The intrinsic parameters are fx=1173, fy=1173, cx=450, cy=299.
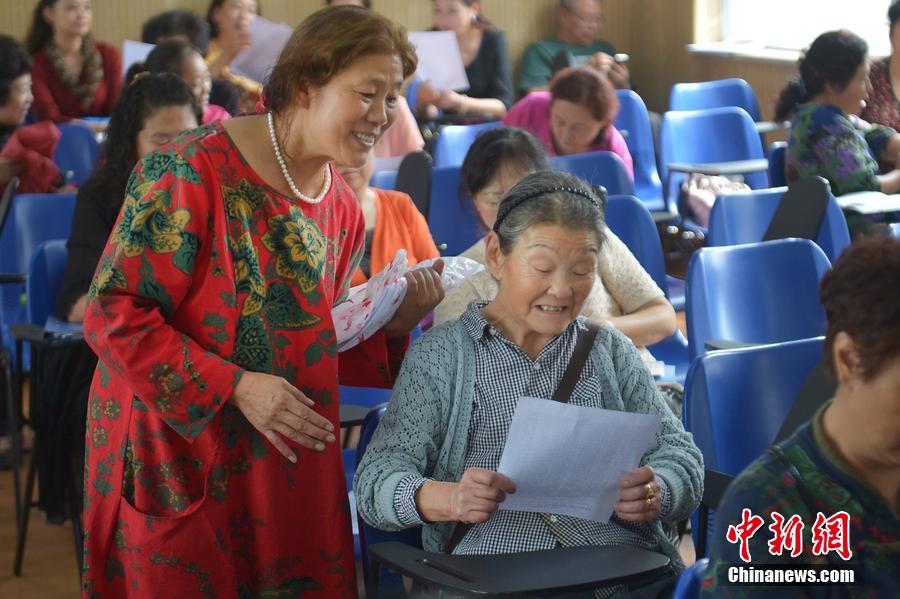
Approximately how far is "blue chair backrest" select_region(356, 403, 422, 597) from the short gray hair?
1.16ft

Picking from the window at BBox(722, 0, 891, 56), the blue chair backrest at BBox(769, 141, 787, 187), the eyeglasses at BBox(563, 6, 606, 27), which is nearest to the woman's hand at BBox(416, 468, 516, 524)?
the blue chair backrest at BBox(769, 141, 787, 187)

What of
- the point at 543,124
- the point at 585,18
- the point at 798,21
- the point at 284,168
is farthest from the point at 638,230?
the point at 585,18

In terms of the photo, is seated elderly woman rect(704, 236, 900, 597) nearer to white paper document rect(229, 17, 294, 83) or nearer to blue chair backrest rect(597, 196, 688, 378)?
blue chair backrest rect(597, 196, 688, 378)

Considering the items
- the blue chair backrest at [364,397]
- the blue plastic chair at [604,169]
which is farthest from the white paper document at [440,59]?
the blue chair backrest at [364,397]

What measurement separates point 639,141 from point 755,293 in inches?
129

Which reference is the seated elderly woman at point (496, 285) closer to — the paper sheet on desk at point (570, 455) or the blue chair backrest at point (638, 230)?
the blue chair backrest at point (638, 230)

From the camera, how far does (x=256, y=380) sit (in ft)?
5.25

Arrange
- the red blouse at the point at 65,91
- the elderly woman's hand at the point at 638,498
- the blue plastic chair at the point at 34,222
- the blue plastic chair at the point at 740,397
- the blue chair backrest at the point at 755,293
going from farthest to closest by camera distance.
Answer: the red blouse at the point at 65,91, the blue plastic chair at the point at 34,222, the blue chair backrest at the point at 755,293, the blue plastic chair at the point at 740,397, the elderly woman's hand at the point at 638,498

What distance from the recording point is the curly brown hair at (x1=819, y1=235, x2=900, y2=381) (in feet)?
4.25

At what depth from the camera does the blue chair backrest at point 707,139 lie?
217 inches

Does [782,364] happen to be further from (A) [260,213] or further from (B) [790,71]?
(B) [790,71]

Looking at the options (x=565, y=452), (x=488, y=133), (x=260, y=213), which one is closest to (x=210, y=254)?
(x=260, y=213)

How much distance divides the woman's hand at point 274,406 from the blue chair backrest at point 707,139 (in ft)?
13.7

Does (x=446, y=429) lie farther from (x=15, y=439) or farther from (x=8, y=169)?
(x=8, y=169)
